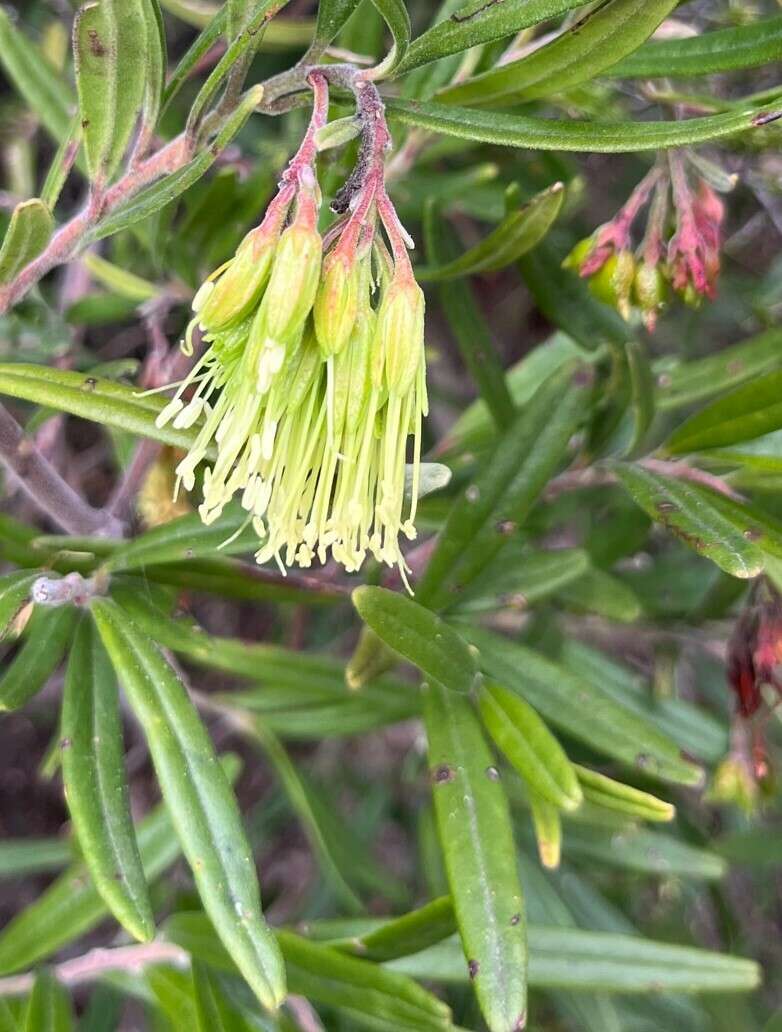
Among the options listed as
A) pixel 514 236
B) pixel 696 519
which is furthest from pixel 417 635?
pixel 514 236

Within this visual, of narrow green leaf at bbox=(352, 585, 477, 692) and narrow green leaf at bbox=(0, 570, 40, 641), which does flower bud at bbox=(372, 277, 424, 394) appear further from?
narrow green leaf at bbox=(0, 570, 40, 641)

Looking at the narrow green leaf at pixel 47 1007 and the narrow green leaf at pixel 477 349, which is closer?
the narrow green leaf at pixel 47 1007

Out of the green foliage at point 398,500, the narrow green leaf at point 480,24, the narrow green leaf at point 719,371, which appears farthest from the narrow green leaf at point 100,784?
the narrow green leaf at point 719,371

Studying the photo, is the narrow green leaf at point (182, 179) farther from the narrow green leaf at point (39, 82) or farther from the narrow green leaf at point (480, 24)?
the narrow green leaf at point (39, 82)

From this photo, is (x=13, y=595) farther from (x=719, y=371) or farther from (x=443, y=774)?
(x=719, y=371)

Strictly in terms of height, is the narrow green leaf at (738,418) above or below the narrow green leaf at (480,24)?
below

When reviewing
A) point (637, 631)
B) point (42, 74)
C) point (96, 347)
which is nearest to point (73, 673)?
point (42, 74)
